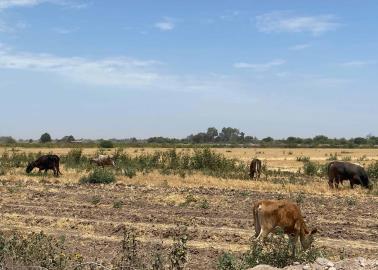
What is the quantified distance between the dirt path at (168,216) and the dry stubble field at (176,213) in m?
0.02

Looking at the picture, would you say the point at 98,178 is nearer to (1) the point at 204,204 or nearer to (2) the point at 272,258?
(1) the point at 204,204

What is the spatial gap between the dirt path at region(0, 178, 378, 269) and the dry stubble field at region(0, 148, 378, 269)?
0.02 m

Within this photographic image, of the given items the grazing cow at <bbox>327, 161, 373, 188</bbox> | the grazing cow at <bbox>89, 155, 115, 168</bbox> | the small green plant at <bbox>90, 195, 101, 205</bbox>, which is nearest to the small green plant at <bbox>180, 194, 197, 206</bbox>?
the small green plant at <bbox>90, 195, 101, 205</bbox>

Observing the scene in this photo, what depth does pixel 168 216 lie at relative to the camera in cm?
1669

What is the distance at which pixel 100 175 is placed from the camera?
26875 mm

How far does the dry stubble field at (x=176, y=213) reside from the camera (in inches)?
515

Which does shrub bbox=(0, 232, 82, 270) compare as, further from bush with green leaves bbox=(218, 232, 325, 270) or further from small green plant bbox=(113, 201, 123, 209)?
small green plant bbox=(113, 201, 123, 209)

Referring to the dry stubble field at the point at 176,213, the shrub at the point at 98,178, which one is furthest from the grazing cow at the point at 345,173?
the shrub at the point at 98,178

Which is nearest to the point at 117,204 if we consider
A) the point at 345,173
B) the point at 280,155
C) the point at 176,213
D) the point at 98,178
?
the point at 176,213

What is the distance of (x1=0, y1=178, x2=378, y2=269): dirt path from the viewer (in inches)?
514

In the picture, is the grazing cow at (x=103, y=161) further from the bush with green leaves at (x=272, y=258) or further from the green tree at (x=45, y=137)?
the green tree at (x=45, y=137)

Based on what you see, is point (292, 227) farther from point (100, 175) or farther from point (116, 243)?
point (100, 175)

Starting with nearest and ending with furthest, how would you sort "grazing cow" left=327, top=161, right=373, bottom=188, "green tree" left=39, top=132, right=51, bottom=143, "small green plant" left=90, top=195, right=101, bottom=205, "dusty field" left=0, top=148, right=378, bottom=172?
"small green plant" left=90, top=195, right=101, bottom=205 < "grazing cow" left=327, top=161, right=373, bottom=188 < "dusty field" left=0, top=148, right=378, bottom=172 < "green tree" left=39, top=132, right=51, bottom=143

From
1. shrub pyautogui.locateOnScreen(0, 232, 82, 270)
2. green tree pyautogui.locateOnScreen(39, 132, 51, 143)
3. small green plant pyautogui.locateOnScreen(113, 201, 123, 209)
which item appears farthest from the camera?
green tree pyautogui.locateOnScreen(39, 132, 51, 143)
